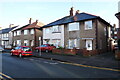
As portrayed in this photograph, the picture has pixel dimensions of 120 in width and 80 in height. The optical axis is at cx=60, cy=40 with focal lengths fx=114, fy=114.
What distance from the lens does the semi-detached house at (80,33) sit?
18.8 metres

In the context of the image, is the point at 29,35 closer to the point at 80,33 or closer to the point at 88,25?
the point at 80,33

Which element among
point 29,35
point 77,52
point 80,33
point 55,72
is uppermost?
point 29,35

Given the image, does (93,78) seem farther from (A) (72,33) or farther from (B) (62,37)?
(B) (62,37)

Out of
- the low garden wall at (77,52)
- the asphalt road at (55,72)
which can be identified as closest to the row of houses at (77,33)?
the low garden wall at (77,52)

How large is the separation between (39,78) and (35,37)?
82.8ft

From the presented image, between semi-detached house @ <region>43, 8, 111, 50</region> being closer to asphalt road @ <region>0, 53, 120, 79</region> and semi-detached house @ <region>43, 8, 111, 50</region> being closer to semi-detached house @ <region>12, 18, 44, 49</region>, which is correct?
semi-detached house @ <region>12, 18, 44, 49</region>

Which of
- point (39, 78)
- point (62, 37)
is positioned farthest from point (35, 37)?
point (39, 78)

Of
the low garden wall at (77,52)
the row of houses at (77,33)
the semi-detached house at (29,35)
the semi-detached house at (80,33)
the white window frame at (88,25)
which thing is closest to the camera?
the low garden wall at (77,52)

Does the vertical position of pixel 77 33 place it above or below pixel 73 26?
below

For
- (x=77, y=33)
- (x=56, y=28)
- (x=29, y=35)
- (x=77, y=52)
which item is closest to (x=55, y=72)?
(x=77, y=52)

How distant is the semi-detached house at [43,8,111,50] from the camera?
18.8 meters

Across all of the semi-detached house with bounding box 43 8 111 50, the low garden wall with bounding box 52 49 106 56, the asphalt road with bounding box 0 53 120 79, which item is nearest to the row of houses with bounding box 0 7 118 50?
the semi-detached house with bounding box 43 8 111 50

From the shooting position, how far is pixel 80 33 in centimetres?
2047

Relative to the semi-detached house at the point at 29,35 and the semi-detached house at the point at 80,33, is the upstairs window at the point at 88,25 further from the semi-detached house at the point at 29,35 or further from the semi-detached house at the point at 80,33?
the semi-detached house at the point at 29,35
